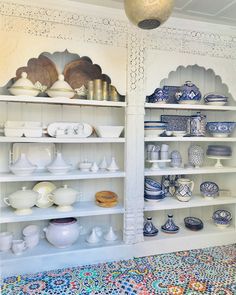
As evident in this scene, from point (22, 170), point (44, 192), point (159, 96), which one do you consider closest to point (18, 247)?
point (44, 192)

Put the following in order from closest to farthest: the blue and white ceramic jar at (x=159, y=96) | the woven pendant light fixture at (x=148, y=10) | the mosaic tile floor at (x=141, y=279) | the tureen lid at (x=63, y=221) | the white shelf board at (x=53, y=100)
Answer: the woven pendant light fixture at (x=148, y=10)
the mosaic tile floor at (x=141, y=279)
the white shelf board at (x=53, y=100)
the tureen lid at (x=63, y=221)
the blue and white ceramic jar at (x=159, y=96)

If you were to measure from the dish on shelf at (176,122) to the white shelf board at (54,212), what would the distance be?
94cm

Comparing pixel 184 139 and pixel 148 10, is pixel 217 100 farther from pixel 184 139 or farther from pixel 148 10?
pixel 148 10

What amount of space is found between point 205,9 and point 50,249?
2.32m

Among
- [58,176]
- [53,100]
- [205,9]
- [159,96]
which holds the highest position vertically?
[205,9]

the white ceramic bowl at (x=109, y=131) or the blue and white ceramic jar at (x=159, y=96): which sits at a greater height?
the blue and white ceramic jar at (x=159, y=96)

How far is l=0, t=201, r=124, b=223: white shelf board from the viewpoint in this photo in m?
1.92

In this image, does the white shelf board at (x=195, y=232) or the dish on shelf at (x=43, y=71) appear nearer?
the dish on shelf at (x=43, y=71)

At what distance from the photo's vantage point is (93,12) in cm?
201

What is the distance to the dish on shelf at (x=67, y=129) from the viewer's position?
2.09 meters

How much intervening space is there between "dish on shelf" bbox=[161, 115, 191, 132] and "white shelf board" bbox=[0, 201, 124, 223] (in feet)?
3.09

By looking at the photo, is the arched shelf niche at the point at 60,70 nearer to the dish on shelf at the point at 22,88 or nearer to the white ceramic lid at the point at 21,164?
the dish on shelf at the point at 22,88

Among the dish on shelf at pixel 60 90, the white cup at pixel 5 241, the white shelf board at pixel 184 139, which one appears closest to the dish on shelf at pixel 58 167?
the dish on shelf at pixel 60 90

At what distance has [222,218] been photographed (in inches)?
99.0
